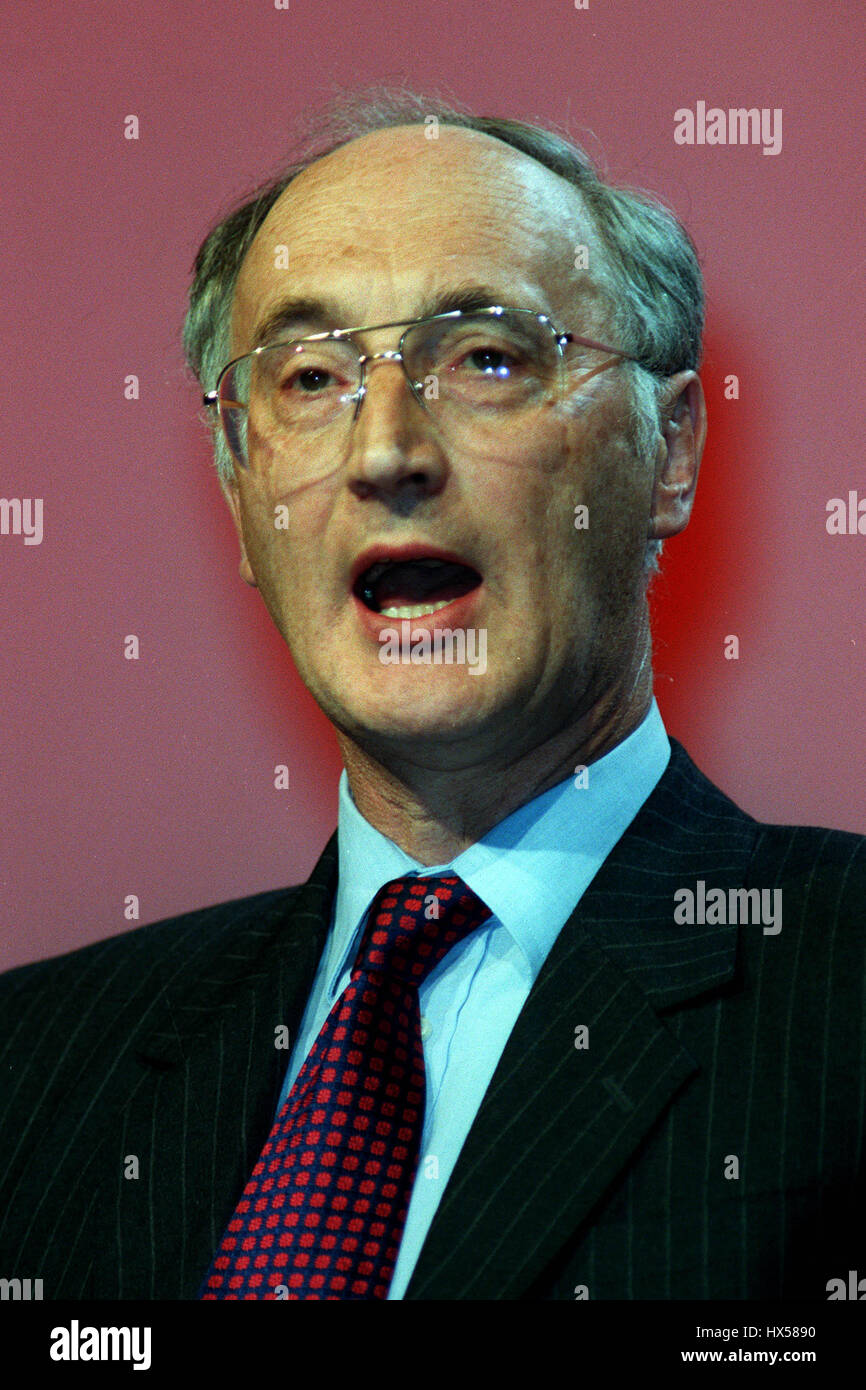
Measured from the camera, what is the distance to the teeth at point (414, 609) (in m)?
1.59

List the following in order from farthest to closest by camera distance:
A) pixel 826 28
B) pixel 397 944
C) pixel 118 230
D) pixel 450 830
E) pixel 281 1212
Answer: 1. pixel 118 230
2. pixel 826 28
3. pixel 450 830
4. pixel 397 944
5. pixel 281 1212

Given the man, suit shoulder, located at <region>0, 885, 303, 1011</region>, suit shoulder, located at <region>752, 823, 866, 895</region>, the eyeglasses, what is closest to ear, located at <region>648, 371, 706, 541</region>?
the man

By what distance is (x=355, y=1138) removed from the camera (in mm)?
1487

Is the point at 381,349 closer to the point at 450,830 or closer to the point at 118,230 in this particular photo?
the point at 450,830

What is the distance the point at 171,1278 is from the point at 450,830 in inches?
20.0

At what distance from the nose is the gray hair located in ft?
0.86

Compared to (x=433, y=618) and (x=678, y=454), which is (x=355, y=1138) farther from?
(x=678, y=454)

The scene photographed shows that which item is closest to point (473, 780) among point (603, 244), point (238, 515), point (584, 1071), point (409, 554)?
point (409, 554)

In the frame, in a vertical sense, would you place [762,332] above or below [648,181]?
below

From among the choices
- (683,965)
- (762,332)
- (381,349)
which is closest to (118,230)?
(381,349)

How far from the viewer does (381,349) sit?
163 centimetres

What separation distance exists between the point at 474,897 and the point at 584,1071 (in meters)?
0.23

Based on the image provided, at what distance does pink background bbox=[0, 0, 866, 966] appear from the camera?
199 centimetres

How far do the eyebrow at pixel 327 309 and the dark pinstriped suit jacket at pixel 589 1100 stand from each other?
1.66 ft
